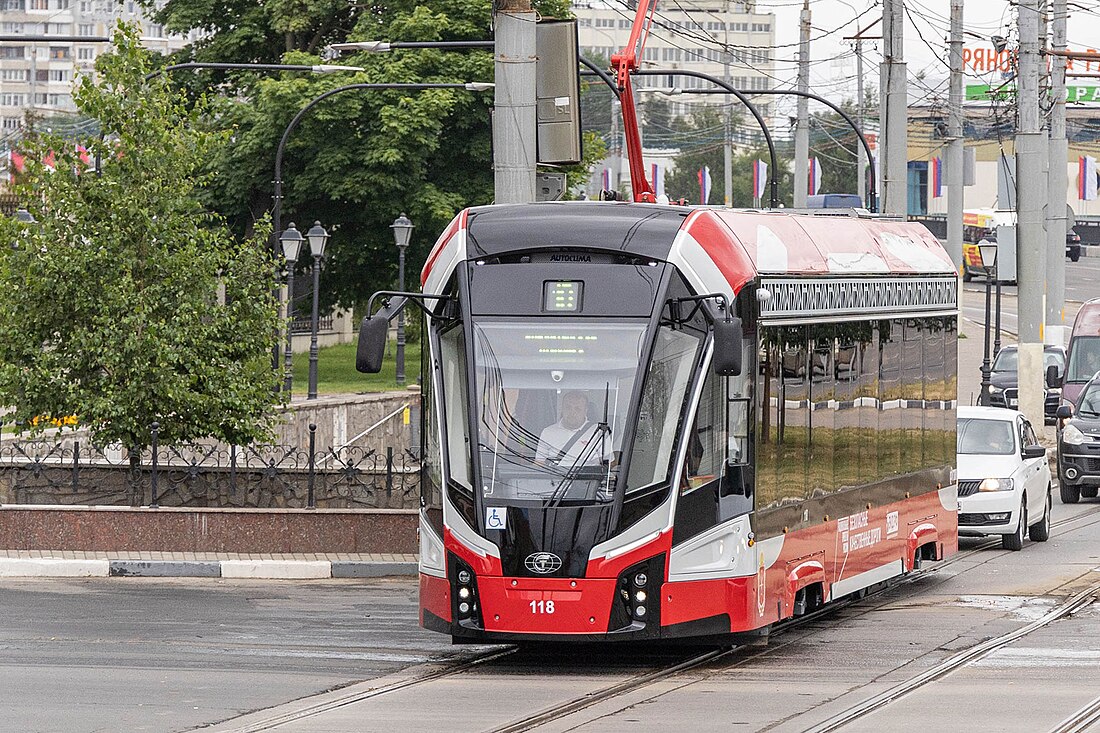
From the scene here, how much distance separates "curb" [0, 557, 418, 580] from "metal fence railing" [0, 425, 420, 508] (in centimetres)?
130

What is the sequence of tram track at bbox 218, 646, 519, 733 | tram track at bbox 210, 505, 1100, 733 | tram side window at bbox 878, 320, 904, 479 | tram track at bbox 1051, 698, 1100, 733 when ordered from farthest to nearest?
tram side window at bbox 878, 320, 904, 479
tram track at bbox 210, 505, 1100, 733
tram track at bbox 218, 646, 519, 733
tram track at bbox 1051, 698, 1100, 733

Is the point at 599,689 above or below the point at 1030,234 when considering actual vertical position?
below

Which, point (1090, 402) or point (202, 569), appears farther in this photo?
point (1090, 402)

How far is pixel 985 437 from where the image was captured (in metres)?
22.2

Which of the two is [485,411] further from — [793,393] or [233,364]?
[233,364]

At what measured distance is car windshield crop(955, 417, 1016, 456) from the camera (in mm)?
21969

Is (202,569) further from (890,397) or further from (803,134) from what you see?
(803,134)

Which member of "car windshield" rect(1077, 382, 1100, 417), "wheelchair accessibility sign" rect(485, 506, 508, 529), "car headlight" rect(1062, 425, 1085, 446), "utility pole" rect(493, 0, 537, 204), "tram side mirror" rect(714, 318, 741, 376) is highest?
"utility pole" rect(493, 0, 537, 204)

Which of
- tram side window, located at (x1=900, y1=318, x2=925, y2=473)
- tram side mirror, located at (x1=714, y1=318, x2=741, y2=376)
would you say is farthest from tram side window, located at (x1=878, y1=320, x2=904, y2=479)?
tram side mirror, located at (x1=714, y1=318, x2=741, y2=376)

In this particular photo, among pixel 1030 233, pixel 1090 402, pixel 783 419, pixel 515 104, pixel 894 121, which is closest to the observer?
pixel 783 419

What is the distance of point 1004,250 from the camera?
1457 inches

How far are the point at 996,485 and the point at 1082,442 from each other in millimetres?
7276

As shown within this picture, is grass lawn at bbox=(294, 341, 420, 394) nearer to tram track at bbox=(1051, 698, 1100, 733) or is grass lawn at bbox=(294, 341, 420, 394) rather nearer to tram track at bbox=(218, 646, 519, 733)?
tram track at bbox=(218, 646, 519, 733)

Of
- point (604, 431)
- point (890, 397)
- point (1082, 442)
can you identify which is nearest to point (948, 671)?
point (604, 431)
